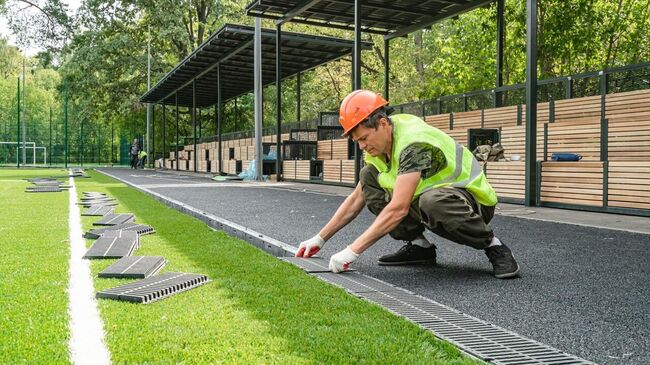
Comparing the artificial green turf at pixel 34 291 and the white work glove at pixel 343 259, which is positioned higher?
the white work glove at pixel 343 259

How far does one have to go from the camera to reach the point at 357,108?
14.0 ft

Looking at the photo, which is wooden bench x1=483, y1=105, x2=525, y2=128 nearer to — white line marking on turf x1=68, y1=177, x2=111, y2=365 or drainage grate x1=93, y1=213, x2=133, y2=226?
drainage grate x1=93, y1=213, x2=133, y2=226

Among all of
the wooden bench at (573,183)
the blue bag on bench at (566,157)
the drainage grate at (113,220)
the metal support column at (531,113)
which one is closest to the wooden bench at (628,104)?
the blue bag on bench at (566,157)

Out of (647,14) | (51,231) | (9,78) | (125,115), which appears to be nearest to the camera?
(51,231)

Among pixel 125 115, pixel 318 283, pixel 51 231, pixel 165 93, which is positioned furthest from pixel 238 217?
pixel 125 115

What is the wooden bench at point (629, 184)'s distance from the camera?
8.87 meters

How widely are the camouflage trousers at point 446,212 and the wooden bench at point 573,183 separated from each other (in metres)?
5.55

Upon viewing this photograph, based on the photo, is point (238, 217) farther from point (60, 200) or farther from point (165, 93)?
point (165, 93)

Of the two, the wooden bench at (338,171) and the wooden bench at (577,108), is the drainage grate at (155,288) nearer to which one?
the wooden bench at (577,108)

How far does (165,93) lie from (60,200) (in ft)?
100

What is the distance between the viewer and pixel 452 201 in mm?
4410

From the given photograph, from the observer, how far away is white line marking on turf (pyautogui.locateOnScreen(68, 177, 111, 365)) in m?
2.82

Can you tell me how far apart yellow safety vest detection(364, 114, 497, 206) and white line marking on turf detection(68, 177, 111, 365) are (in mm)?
2153

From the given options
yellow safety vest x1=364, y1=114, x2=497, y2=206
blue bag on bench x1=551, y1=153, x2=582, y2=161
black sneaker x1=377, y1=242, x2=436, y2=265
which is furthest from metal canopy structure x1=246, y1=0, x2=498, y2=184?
yellow safety vest x1=364, y1=114, x2=497, y2=206
